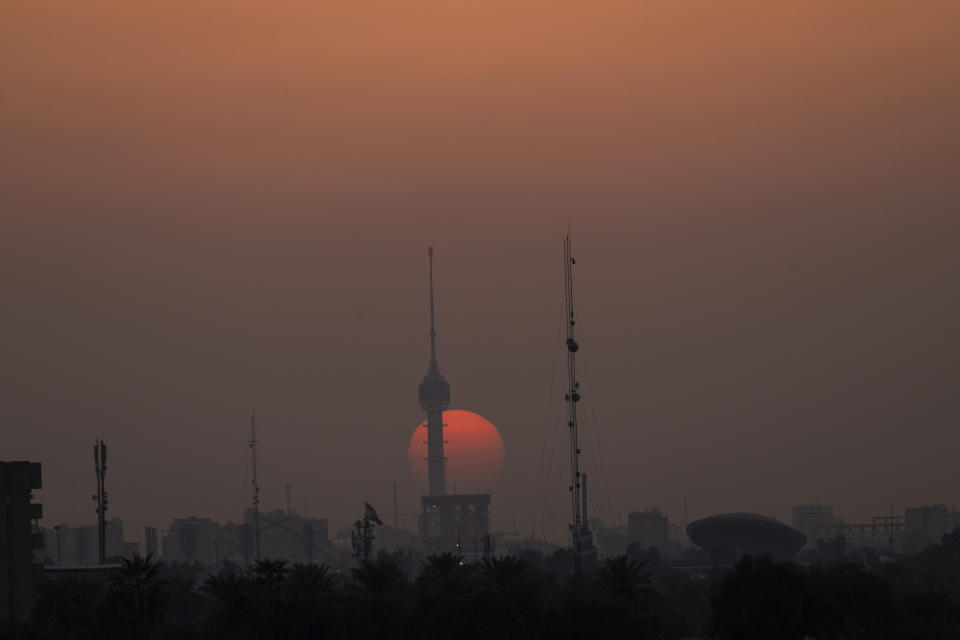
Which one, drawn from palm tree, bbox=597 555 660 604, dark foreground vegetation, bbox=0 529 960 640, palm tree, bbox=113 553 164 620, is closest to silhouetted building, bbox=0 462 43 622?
dark foreground vegetation, bbox=0 529 960 640

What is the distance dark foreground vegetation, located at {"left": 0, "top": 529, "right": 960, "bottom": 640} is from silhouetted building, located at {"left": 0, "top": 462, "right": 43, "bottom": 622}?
474 centimetres

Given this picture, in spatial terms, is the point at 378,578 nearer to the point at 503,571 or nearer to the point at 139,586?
the point at 503,571

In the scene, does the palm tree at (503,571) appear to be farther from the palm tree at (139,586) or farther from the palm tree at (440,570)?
the palm tree at (139,586)

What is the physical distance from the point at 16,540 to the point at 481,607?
1481 inches

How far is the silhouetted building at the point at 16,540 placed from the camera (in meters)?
127

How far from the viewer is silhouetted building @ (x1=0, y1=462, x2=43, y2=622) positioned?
418 ft

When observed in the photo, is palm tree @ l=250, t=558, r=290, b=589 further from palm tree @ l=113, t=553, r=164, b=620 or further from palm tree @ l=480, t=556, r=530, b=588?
palm tree @ l=480, t=556, r=530, b=588

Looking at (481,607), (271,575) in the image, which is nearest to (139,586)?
(271,575)

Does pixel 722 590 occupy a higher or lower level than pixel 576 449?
lower

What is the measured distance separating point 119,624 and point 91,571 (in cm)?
5633

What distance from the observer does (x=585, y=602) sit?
116438 mm

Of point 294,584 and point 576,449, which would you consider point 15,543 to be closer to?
point 294,584

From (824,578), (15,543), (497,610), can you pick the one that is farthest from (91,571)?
(824,578)

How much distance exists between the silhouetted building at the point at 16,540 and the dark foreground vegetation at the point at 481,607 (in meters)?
4.74
